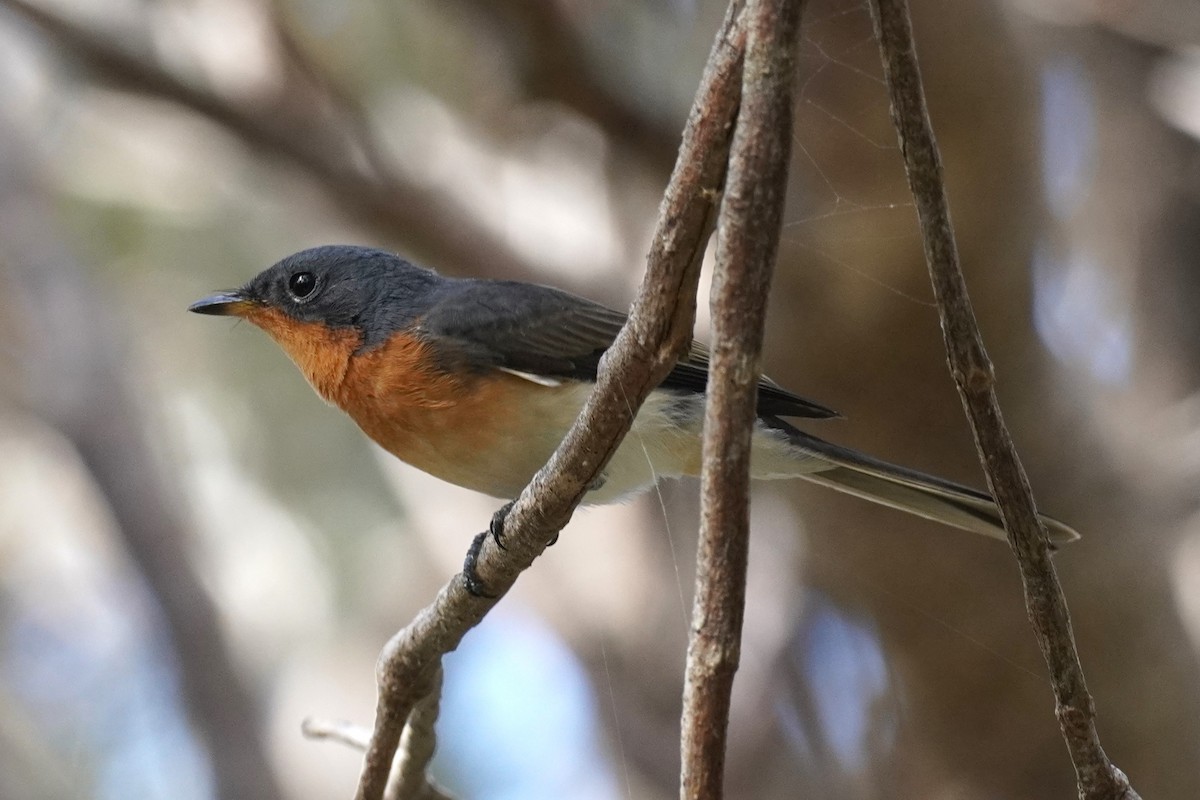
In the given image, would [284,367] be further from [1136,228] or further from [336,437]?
[1136,228]

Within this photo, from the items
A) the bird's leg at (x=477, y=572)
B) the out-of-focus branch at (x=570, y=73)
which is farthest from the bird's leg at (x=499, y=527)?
the out-of-focus branch at (x=570, y=73)

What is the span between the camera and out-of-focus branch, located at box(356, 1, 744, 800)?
1.40 metres

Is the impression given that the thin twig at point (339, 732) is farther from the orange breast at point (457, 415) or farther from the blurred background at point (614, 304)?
the blurred background at point (614, 304)

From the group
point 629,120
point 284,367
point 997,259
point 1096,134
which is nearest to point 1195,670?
point 997,259

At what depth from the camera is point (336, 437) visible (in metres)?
7.74

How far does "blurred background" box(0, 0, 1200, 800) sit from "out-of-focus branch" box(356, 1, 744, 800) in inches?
57.7

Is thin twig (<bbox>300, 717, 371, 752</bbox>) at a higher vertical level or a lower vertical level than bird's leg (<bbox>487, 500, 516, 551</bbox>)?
lower

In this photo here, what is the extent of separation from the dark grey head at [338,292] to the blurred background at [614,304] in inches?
44.2

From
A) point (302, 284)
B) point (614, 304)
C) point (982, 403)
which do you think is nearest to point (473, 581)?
point (982, 403)

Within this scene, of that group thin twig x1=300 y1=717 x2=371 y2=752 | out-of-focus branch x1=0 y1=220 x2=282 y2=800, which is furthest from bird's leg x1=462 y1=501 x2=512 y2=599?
out-of-focus branch x1=0 y1=220 x2=282 y2=800

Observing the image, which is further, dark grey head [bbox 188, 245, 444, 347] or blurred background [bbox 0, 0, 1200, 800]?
blurred background [bbox 0, 0, 1200, 800]

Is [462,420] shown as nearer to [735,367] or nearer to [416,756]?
[416,756]

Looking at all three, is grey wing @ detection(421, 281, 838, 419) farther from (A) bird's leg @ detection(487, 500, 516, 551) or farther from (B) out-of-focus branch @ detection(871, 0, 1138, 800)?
(B) out-of-focus branch @ detection(871, 0, 1138, 800)

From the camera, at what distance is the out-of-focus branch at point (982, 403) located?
1.36 m
